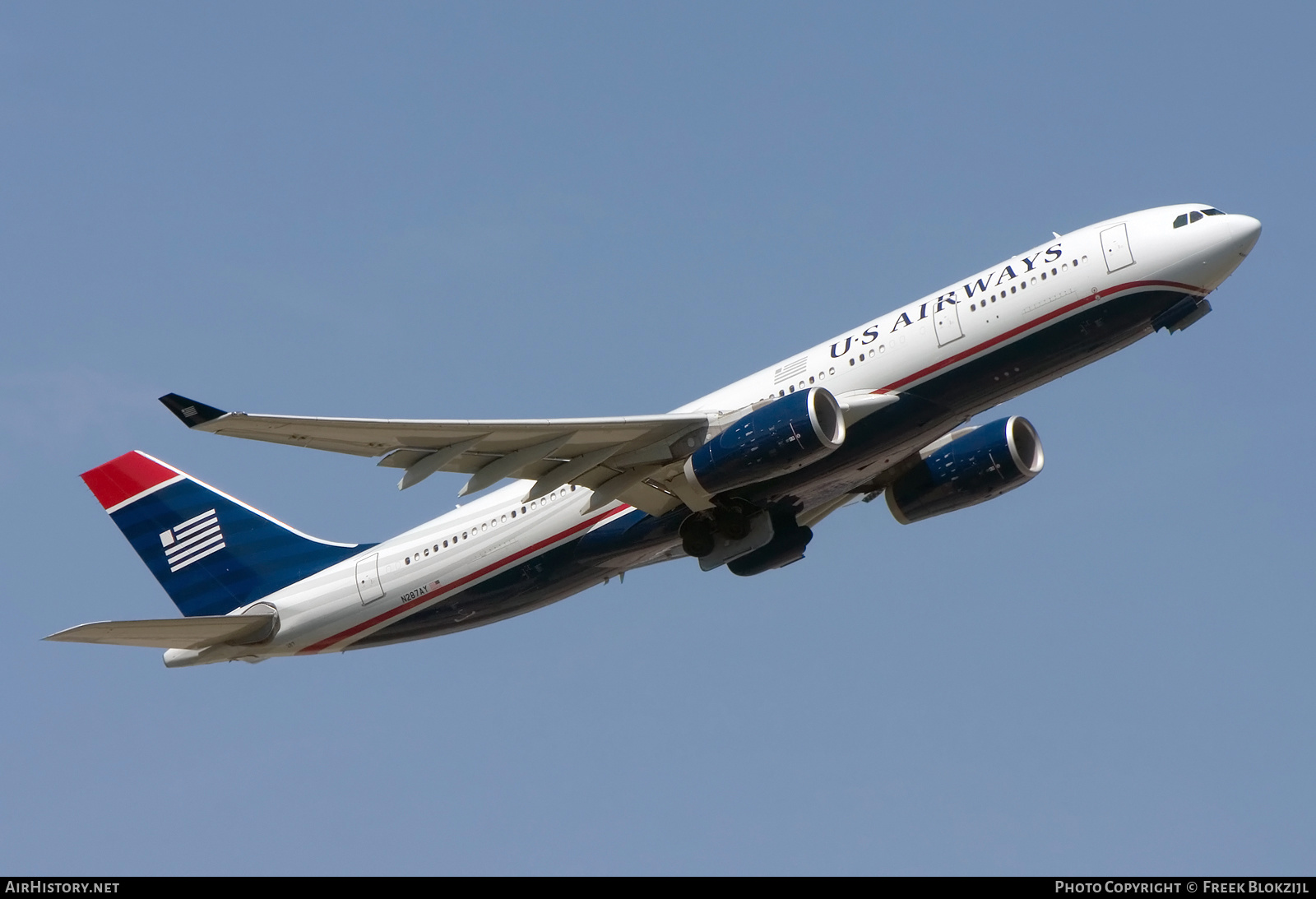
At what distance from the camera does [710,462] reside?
31469 mm

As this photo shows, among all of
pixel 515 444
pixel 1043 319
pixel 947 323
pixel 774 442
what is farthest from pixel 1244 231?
pixel 515 444

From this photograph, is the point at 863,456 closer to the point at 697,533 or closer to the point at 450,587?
the point at 697,533

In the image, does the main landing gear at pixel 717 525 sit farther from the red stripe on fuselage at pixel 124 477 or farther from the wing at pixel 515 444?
the red stripe on fuselage at pixel 124 477

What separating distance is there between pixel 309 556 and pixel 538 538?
6305 mm

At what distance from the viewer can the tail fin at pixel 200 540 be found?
124ft

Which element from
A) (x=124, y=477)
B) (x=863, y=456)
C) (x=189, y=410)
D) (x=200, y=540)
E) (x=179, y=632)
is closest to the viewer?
(x=189, y=410)

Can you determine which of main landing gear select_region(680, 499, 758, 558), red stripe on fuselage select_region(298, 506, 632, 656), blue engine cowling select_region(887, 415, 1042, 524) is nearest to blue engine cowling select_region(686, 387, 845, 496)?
main landing gear select_region(680, 499, 758, 558)

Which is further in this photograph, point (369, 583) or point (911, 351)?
point (369, 583)

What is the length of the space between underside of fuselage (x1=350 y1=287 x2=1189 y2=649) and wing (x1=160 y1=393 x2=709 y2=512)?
5.09 feet

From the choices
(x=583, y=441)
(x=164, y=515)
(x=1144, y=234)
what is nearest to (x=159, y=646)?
(x=164, y=515)

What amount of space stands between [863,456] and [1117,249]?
6.29m

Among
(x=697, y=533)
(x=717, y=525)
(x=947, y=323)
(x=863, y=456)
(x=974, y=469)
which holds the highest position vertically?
(x=947, y=323)

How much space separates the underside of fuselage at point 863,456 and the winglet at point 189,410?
32.9 feet
